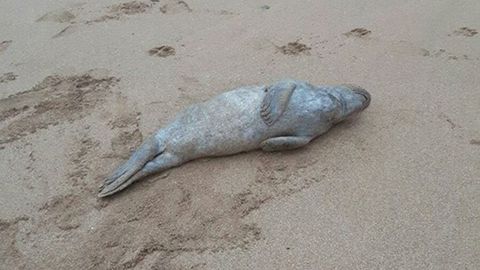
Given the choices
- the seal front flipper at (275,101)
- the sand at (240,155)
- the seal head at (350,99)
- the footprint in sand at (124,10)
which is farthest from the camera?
the footprint in sand at (124,10)

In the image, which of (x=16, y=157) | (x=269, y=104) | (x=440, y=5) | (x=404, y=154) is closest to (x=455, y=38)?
(x=440, y=5)

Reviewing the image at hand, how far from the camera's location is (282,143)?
2990 millimetres

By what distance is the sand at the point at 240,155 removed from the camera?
8.46ft

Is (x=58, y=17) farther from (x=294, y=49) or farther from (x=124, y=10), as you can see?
(x=294, y=49)

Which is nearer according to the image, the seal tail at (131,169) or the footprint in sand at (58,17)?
the seal tail at (131,169)

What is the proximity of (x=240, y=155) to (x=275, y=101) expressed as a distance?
1.31ft

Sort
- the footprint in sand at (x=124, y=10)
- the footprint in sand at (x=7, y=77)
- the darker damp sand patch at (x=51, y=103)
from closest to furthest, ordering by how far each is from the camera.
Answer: the darker damp sand patch at (x=51, y=103), the footprint in sand at (x=7, y=77), the footprint in sand at (x=124, y=10)

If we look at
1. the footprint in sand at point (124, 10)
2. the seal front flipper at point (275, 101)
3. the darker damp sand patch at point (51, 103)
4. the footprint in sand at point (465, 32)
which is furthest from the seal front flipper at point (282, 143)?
the footprint in sand at point (124, 10)

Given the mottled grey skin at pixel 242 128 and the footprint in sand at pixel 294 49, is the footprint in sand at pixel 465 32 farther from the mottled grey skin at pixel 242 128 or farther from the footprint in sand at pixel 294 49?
the mottled grey skin at pixel 242 128

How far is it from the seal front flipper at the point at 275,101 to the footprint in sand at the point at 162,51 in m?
1.28

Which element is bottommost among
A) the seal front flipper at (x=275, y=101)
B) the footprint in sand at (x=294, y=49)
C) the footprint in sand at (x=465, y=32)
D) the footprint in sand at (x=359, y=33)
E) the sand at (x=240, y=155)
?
the sand at (x=240, y=155)

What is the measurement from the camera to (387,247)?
2494 mm

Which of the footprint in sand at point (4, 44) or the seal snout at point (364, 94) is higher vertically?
the seal snout at point (364, 94)

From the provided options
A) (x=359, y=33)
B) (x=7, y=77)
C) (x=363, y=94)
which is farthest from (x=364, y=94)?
(x=7, y=77)
